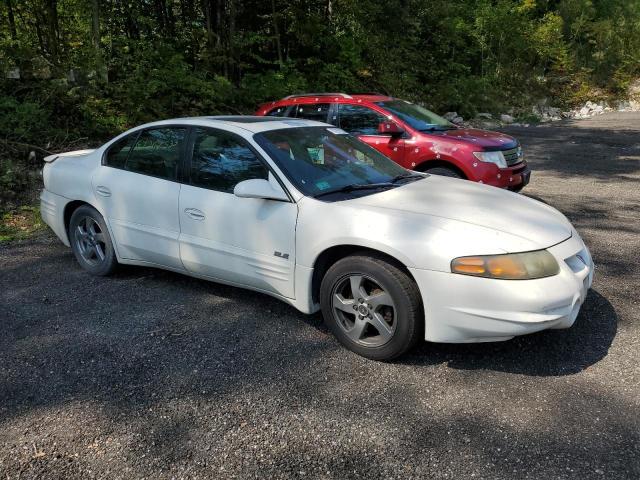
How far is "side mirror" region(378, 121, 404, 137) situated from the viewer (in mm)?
7453

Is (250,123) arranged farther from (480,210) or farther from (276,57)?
(276,57)

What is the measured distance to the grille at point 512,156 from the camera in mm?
7122

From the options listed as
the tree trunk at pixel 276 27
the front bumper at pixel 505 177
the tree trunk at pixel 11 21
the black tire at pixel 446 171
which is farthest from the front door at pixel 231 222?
the tree trunk at pixel 276 27

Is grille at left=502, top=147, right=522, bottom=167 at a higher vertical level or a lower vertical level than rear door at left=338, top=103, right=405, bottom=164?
lower

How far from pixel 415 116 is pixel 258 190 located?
16.1ft

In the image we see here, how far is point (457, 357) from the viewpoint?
3416mm

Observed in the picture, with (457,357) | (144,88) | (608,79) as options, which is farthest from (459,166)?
(608,79)

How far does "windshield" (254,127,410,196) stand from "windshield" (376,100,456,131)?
11.0 ft

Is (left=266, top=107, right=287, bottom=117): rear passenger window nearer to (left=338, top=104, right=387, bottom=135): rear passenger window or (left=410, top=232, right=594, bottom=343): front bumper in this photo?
(left=338, top=104, right=387, bottom=135): rear passenger window

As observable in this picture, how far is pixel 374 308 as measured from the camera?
3.30 m

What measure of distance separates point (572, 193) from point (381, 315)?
20.6 ft

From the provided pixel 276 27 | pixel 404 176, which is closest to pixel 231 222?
pixel 404 176

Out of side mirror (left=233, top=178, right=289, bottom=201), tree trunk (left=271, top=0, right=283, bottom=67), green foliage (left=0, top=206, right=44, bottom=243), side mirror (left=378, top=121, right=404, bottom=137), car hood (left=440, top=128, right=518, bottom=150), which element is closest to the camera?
side mirror (left=233, top=178, right=289, bottom=201)

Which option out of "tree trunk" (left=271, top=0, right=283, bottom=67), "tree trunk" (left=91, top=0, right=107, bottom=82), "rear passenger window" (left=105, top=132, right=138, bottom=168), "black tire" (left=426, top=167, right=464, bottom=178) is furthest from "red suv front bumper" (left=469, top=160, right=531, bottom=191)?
"tree trunk" (left=271, top=0, right=283, bottom=67)
